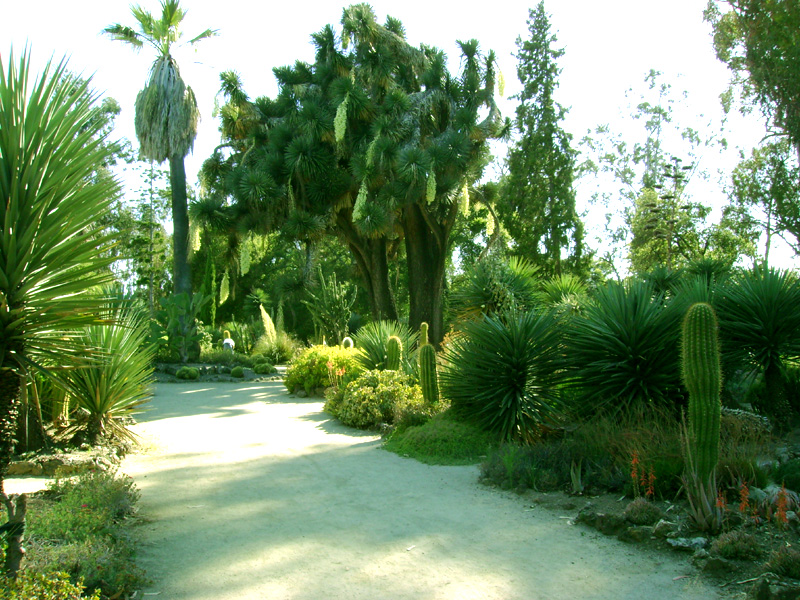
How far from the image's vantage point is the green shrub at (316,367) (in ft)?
46.9

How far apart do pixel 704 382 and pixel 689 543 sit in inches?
51.7

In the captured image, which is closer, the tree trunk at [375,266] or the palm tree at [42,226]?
the palm tree at [42,226]

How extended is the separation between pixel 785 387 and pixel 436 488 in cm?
628

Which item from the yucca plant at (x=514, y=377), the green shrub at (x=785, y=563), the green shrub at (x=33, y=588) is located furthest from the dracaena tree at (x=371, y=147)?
the green shrub at (x=33, y=588)

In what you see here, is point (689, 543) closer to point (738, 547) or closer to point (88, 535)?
point (738, 547)

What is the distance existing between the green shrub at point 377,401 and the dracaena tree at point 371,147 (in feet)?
30.8

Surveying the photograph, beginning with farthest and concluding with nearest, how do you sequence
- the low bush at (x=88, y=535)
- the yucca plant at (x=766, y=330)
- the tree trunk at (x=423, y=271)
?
the tree trunk at (x=423, y=271)
the yucca plant at (x=766, y=330)
the low bush at (x=88, y=535)

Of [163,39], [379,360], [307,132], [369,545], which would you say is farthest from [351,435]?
[163,39]

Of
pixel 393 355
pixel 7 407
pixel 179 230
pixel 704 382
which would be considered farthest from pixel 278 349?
pixel 7 407

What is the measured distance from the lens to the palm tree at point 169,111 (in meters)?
25.3

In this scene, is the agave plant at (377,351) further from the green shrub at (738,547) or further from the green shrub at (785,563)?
the green shrub at (785,563)

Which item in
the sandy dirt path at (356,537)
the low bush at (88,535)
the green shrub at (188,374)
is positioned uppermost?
the green shrub at (188,374)

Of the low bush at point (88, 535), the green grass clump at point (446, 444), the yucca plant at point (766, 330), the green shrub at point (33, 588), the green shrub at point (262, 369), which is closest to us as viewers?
the green shrub at point (33, 588)

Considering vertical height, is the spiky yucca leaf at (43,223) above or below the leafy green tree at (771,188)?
below
